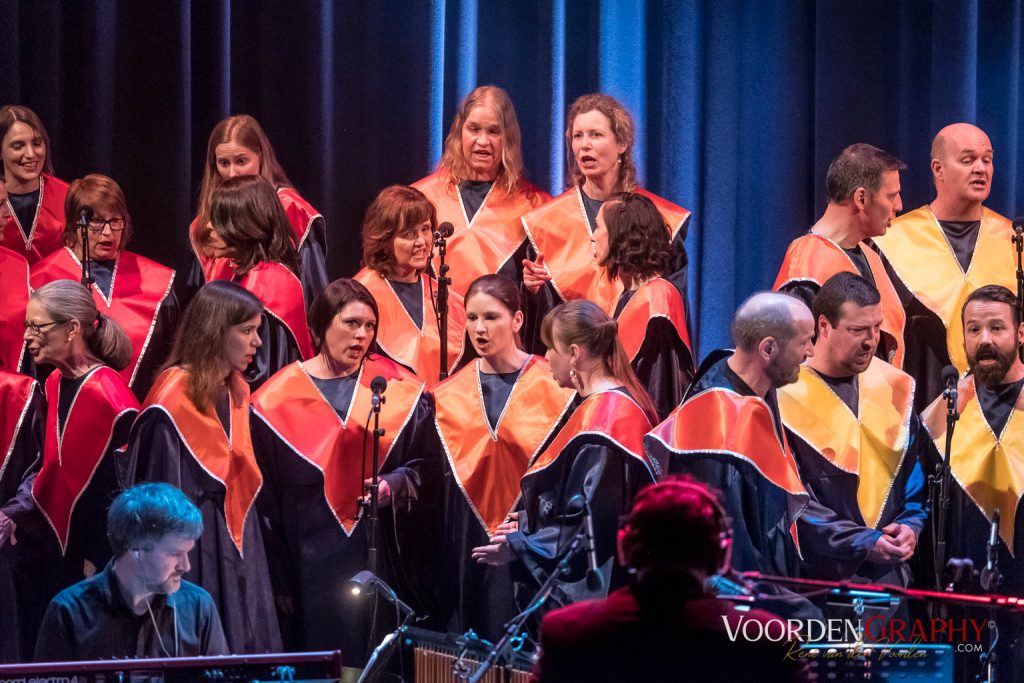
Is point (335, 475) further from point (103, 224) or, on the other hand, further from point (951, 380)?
point (951, 380)

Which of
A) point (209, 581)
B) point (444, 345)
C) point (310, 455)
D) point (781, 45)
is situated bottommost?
point (209, 581)

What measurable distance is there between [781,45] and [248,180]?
2933mm

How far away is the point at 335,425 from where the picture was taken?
5922 millimetres

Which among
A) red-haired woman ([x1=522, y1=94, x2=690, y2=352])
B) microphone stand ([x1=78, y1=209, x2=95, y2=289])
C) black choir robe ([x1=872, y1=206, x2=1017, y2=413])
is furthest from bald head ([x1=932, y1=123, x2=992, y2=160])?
microphone stand ([x1=78, y1=209, x2=95, y2=289])

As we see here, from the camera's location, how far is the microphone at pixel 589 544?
456 centimetres

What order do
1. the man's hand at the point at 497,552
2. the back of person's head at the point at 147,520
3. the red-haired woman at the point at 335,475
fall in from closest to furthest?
the back of person's head at the point at 147,520 < the man's hand at the point at 497,552 < the red-haired woman at the point at 335,475

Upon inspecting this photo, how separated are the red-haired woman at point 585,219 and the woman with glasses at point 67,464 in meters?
1.78

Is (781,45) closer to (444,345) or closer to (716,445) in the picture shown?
(444,345)

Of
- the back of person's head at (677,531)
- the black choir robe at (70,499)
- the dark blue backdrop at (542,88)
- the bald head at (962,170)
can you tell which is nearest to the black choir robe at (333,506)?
the black choir robe at (70,499)

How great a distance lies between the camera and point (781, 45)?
7.80 m

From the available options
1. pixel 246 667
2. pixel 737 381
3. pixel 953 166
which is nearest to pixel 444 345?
pixel 737 381

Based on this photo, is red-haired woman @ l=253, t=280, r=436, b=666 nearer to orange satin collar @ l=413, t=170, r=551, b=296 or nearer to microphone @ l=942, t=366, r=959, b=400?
orange satin collar @ l=413, t=170, r=551, b=296

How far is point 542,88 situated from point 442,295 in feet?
5.92

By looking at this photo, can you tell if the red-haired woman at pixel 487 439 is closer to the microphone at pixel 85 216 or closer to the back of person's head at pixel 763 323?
the back of person's head at pixel 763 323
